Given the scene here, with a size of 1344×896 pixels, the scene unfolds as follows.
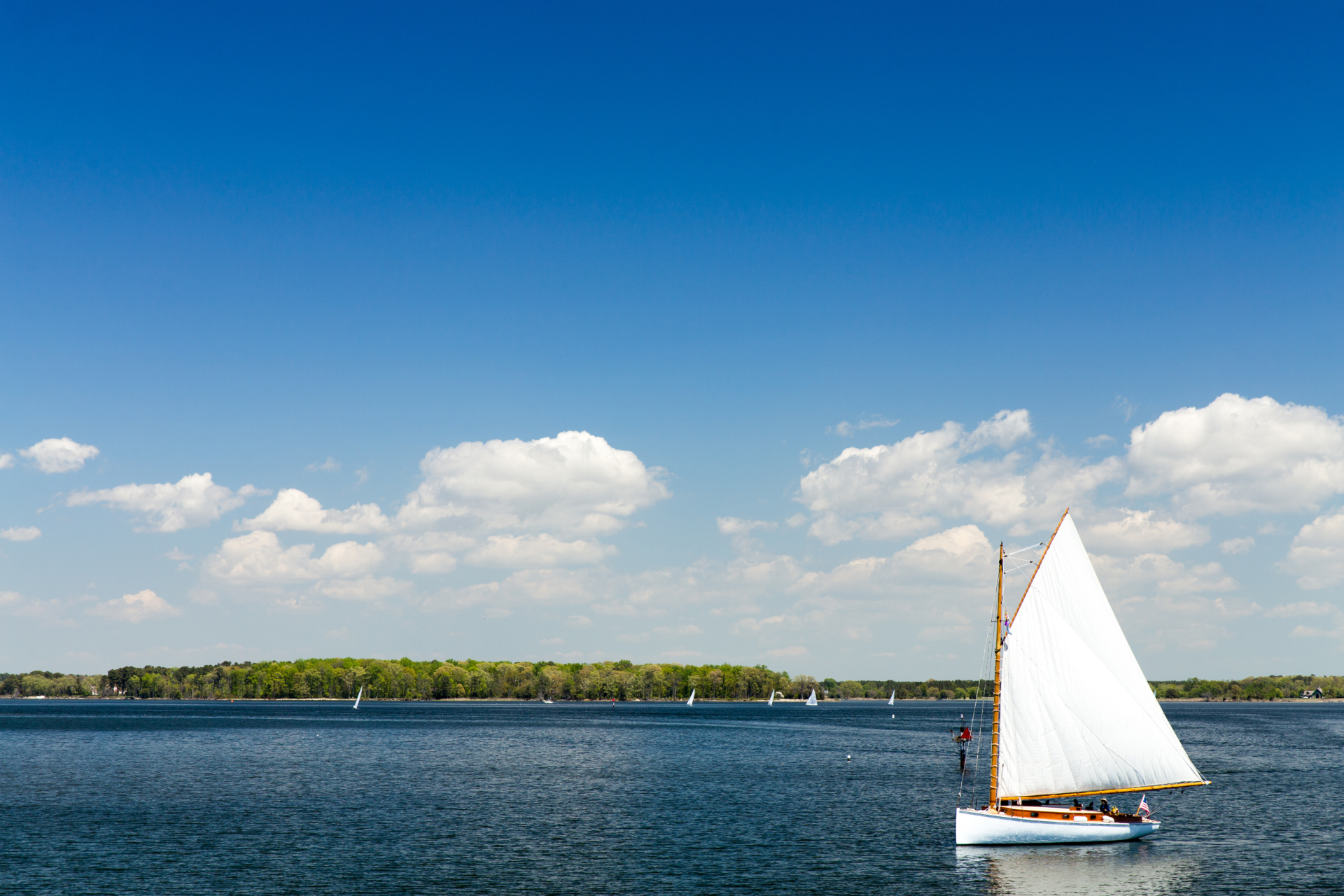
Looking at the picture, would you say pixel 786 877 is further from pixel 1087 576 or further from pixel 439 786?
pixel 439 786

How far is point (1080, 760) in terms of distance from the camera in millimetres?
61375

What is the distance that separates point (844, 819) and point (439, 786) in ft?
130

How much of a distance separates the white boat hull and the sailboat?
0.19ft

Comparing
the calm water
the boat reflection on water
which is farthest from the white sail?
the calm water

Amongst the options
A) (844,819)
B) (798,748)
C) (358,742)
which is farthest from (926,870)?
(358,742)

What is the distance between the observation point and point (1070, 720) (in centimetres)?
6125

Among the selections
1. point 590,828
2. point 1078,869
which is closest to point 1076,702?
point 1078,869

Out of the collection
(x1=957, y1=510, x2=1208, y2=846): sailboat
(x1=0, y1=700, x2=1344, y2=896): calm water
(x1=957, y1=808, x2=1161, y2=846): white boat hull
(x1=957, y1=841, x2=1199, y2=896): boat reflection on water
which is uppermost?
(x1=957, y1=510, x2=1208, y2=846): sailboat

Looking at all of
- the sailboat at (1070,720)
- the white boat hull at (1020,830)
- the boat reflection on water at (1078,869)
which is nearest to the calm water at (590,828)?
the boat reflection on water at (1078,869)

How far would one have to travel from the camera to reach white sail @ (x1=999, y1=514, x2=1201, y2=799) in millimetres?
60969

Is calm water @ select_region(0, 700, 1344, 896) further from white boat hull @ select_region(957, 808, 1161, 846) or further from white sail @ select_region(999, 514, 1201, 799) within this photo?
white sail @ select_region(999, 514, 1201, 799)

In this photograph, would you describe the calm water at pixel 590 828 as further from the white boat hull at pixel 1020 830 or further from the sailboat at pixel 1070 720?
the sailboat at pixel 1070 720

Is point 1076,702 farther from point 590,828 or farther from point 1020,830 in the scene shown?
point 590,828

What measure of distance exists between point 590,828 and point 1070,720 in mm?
32558
